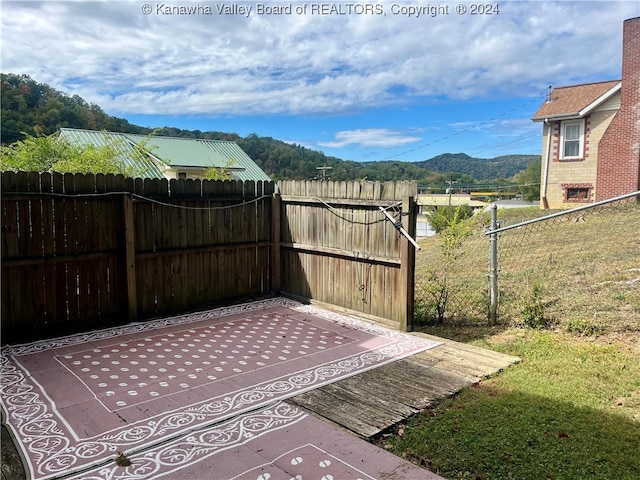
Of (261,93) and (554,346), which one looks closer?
(554,346)

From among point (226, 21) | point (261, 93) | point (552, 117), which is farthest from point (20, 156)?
point (261, 93)

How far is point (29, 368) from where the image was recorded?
167 inches

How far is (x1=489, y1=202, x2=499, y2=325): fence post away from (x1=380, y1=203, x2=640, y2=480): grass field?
177 mm

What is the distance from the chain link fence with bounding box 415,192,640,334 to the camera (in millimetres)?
5156

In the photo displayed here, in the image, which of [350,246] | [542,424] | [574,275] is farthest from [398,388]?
[574,275]

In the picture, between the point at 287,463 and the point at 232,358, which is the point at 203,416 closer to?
the point at 287,463

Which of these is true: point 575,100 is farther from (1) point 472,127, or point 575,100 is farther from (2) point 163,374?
(2) point 163,374

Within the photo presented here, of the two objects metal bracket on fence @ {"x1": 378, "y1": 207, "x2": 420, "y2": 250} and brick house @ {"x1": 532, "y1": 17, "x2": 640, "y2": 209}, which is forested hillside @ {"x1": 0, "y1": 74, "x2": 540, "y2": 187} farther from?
brick house @ {"x1": 532, "y1": 17, "x2": 640, "y2": 209}

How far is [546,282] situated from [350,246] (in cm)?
287

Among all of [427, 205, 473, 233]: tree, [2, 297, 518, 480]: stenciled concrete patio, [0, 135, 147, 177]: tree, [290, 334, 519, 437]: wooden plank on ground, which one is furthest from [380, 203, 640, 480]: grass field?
[0, 135, 147, 177]: tree

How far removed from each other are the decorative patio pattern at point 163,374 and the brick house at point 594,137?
1316 centimetres

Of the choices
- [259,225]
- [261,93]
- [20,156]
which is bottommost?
[259,225]

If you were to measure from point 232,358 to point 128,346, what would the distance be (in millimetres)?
1235

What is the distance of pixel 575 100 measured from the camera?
53.1 feet
